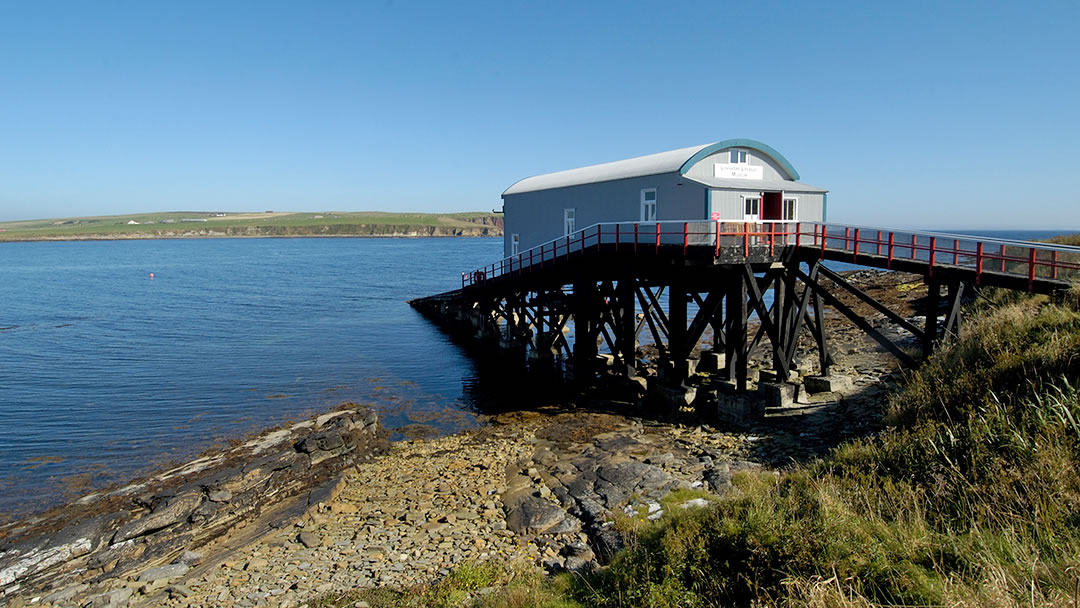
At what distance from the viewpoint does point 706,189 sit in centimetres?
1981

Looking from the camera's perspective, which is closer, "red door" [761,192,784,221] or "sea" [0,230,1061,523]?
"sea" [0,230,1061,523]

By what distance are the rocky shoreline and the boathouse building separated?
20.1 ft

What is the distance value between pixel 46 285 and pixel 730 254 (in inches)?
3139

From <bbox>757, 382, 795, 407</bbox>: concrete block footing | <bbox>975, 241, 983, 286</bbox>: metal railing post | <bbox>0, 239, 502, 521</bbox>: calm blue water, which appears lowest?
<bbox>0, 239, 502, 521</bbox>: calm blue water

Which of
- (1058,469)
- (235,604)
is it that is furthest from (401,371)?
(1058,469)

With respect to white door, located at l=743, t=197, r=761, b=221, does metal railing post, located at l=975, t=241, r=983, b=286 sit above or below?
below

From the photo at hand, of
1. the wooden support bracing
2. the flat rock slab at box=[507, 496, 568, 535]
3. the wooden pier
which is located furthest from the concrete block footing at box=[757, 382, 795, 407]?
the flat rock slab at box=[507, 496, 568, 535]

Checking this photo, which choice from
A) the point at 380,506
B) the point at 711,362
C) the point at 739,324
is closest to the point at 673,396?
the point at 739,324

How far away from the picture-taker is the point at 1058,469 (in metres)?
7.93

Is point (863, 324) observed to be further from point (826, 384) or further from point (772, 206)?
point (772, 206)

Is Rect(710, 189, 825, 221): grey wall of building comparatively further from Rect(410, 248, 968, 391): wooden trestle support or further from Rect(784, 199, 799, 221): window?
Rect(410, 248, 968, 391): wooden trestle support

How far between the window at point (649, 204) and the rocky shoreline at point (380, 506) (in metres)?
6.57

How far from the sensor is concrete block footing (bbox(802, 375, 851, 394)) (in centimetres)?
1944

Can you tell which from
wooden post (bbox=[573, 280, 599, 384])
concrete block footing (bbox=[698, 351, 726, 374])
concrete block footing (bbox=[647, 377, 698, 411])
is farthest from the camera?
wooden post (bbox=[573, 280, 599, 384])
